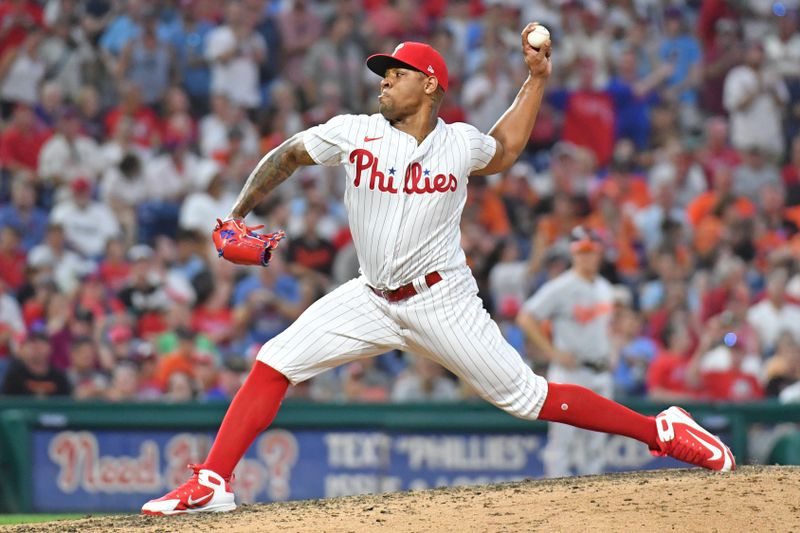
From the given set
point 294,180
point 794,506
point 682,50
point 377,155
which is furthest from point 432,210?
point 682,50

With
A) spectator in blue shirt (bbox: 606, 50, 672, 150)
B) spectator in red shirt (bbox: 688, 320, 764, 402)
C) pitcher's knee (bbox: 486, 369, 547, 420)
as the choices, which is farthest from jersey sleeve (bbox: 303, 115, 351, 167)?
spectator in blue shirt (bbox: 606, 50, 672, 150)

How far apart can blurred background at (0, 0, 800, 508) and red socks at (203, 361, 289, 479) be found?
3.98 meters

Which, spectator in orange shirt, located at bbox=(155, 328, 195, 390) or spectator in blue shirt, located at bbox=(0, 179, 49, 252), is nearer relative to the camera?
spectator in orange shirt, located at bbox=(155, 328, 195, 390)

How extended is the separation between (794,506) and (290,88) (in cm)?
880

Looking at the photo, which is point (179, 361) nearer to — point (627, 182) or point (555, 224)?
point (555, 224)

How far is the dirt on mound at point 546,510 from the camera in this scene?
511 cm

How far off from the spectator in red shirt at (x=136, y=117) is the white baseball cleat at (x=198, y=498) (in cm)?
756

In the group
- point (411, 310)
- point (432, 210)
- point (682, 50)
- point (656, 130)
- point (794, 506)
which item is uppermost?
point (682, 50)

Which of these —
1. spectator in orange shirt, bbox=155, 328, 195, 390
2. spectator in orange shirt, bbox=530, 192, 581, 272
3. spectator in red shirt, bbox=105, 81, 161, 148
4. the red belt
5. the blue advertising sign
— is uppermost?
spectator in red shirt, bbox=105, 81, 161, 148

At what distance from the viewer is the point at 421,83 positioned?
17.9ft

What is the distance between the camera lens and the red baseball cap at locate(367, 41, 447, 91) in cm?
543

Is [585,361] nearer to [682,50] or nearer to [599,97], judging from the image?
[599,97]

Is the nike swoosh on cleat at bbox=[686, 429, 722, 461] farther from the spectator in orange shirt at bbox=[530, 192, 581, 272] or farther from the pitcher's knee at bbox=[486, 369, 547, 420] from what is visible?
the spectator in orange shirt at bbox=[530, 192, 581, 272]

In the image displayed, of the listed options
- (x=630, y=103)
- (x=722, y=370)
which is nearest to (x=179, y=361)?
(x=722, y=370)
